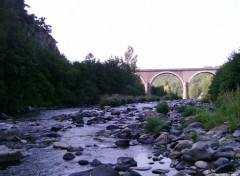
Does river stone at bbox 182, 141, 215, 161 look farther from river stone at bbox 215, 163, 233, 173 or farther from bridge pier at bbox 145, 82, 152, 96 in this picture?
bridge pier at bbox 145, 82, 152, 96

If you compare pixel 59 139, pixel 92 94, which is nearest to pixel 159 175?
pixel 59 139

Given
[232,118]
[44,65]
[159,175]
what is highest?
[44,65]

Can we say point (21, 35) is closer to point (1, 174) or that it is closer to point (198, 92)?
point (1, 174)

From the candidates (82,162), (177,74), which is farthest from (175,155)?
(177,74)

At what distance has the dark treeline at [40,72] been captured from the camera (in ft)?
71.9

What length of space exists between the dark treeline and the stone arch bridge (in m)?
19.8

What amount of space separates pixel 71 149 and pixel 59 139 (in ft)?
6.69

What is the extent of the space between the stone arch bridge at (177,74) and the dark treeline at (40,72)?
19.8 m

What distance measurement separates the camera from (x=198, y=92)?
10844 cm

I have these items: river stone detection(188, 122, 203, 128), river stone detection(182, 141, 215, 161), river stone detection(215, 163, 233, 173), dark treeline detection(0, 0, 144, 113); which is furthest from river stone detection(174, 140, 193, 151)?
dark treeline detection(0, 0, 144, 113)

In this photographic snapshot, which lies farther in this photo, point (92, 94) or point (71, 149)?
point (92, 94)

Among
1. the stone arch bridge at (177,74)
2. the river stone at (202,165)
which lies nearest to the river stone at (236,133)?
the river stone at (202,165)

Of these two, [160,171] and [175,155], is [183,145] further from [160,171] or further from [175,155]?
[160,171]

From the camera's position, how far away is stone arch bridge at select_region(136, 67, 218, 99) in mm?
85688
